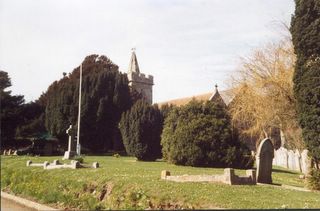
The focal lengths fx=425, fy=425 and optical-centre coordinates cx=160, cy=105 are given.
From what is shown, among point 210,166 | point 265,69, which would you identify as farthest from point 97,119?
point 210,166

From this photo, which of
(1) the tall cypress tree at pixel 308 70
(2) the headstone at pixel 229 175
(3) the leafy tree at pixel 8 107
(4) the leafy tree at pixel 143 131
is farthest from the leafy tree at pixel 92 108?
(2) the headstone at pixel 229 175

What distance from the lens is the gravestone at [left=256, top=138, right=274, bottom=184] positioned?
50.0 ft

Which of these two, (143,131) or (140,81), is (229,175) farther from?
(140,81)

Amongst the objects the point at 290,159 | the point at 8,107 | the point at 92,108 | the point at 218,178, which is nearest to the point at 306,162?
the point at 218,178

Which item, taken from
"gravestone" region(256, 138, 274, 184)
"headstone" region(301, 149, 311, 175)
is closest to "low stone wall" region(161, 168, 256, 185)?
"gravestone" region(256, 138, 274, 184)

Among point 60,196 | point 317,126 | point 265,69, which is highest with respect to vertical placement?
point 265,69

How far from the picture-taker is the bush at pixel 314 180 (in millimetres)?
16016

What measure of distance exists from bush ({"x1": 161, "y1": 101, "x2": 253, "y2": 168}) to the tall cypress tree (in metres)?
3.90

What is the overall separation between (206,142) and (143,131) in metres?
8.91

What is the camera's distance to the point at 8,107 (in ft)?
33.6

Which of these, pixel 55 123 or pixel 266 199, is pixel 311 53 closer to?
pixel 266 199

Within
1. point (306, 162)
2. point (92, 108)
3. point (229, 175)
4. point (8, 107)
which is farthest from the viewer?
point (92, 108)

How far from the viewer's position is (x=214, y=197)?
10.2 meters

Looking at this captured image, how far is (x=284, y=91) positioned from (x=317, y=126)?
923cm
